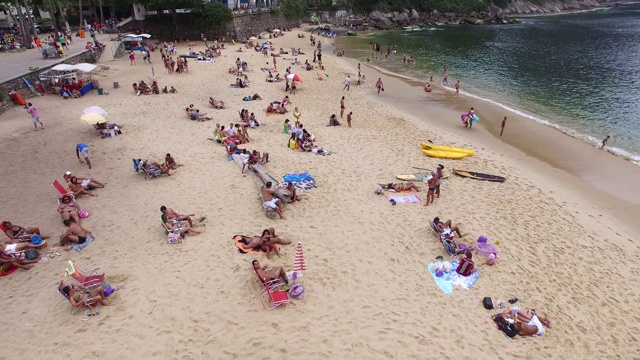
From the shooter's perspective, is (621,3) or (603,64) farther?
(621,3)

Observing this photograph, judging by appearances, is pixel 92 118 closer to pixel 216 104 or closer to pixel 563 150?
pixel 216 104

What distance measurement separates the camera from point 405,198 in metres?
11.8

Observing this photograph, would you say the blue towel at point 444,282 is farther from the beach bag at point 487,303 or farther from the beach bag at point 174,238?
the beach bag at point 174,238

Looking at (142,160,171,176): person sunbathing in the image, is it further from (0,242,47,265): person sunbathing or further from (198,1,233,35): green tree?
(198,1,233,35): green tree

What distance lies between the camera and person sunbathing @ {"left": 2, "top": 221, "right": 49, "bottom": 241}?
877 centimetres

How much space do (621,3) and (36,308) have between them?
192467 millimetres

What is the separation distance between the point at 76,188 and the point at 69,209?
4.99 feet

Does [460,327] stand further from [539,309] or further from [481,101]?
[481,101]

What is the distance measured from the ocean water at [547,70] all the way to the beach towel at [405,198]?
39.4ft

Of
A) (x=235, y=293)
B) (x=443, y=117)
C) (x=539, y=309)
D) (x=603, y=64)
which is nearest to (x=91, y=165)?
(x=235, y=293)

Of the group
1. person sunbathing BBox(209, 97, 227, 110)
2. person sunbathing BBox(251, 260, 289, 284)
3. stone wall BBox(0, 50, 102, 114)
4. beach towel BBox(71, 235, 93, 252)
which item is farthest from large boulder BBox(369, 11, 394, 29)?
person sunbathing BBox(251, 260, 289, 284)

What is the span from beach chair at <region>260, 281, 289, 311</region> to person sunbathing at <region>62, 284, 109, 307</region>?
310 cm

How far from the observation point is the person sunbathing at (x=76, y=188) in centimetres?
1095

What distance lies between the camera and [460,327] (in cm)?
715
